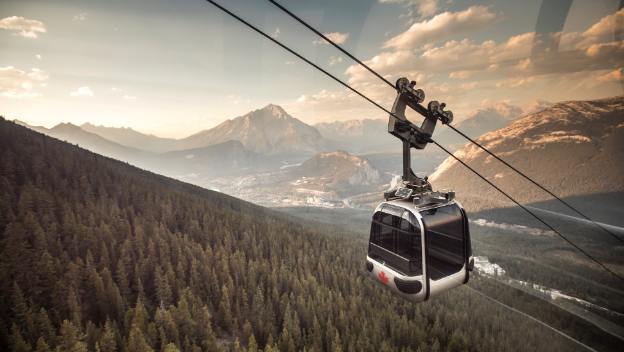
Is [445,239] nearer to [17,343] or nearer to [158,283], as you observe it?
[17,343]

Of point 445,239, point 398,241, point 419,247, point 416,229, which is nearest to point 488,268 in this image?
point 445,239

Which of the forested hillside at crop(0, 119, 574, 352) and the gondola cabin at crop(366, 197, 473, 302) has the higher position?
the gondola cabin at crop(366, 197, 473, 302)

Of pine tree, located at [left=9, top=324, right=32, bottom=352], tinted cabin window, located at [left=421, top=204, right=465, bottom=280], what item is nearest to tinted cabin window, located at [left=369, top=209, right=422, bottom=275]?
tinted cabin window, located at [left=421, top=204, right=465, bottom=280]

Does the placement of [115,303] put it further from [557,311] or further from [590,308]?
[590,308]

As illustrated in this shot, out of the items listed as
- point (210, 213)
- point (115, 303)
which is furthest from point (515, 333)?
point (115, 303)

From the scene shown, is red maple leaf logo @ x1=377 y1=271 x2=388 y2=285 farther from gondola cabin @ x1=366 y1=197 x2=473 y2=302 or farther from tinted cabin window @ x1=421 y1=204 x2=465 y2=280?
tinted cabin window @ x1=421 y1=204 x2=465 y2=280

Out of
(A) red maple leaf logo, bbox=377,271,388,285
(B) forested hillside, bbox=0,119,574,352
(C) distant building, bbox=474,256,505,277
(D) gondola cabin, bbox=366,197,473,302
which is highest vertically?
(D) gondola cabin, bbox=366,197,473,302
